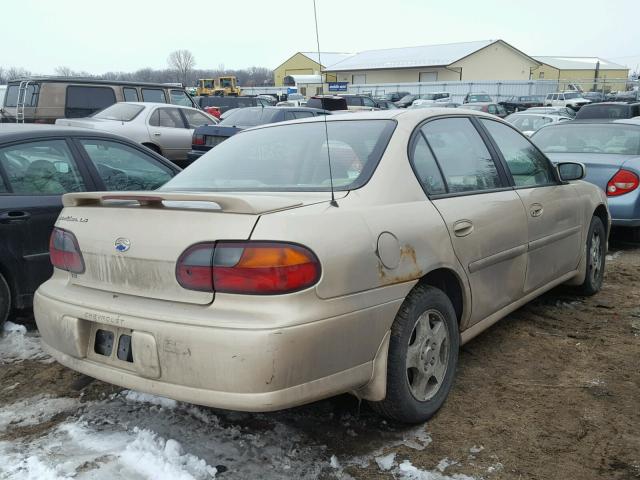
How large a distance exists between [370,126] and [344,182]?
55 centimetres

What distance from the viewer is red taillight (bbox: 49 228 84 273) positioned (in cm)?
285

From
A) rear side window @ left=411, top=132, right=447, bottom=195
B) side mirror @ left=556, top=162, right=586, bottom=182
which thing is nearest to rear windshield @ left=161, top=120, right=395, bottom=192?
rear side window @ left=411, top=132, right=447, bottom=195

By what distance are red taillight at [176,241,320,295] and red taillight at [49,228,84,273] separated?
73cm

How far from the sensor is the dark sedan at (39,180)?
13.6 ft

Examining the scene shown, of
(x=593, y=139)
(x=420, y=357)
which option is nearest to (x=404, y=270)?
(x=420, y=357)

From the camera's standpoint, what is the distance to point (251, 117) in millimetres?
12820

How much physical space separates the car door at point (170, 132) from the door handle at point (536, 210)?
9531mm

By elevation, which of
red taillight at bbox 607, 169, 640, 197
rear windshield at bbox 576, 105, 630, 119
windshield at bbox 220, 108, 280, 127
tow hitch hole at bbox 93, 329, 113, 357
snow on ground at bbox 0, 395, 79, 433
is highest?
tow hitch hole at bbox 93, 329, 113, 357

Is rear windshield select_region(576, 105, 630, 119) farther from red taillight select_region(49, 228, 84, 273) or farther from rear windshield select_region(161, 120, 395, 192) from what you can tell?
red taillight select_region(49, 228, 84, 273)

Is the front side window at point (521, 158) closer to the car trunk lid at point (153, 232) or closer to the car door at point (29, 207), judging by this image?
the car trunk lid at point (153, 232)

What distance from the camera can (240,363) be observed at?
2307mm

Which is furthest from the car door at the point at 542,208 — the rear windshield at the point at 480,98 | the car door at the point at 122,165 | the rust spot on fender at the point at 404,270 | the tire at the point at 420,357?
the rear windshield at the point at 480,98

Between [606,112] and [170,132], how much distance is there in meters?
10.2

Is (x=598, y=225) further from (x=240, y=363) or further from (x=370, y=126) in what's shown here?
(x=240, y=363)
